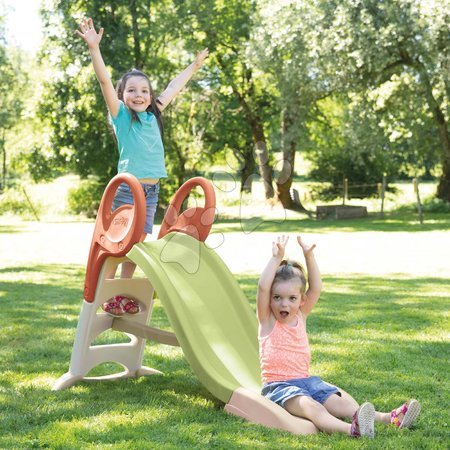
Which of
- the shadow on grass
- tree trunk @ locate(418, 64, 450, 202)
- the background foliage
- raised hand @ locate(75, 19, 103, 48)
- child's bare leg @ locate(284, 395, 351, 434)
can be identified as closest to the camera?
child's bare leg @ locate(284, 395, 351, 434)

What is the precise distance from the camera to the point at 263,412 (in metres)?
3.65

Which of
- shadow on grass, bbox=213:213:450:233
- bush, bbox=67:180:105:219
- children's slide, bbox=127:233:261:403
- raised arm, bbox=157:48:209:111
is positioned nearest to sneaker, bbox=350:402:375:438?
children's slide, bbox=127:233:261:403

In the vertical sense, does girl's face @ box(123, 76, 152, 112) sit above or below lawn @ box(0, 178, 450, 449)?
above

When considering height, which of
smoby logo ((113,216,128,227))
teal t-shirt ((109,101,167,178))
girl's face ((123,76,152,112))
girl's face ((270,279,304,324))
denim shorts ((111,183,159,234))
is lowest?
girl's face ((270,279,304,324))

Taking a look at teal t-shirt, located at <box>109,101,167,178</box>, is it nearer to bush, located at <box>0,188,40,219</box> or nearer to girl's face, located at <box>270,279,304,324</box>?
girl's face, located at <box>270,279,304,324</box>

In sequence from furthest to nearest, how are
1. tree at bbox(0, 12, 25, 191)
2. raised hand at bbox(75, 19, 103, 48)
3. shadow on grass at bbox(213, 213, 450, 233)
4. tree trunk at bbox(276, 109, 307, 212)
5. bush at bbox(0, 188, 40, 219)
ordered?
tree at bbox(0, 12, 25, 191)
bush at bbox(0, 188, 40, 219)
tree trunk at bbox(276, 109, 307, 212)
shadow on grass at bbox(213, 213, 450, 233)
raised hand at bbox(75, 19, 103, 48)

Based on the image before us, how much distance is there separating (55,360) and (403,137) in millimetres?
21339

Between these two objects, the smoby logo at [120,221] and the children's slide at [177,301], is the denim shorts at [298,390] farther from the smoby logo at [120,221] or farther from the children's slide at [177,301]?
the smoby logo at [120,221]

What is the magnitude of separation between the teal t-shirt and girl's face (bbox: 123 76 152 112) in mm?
42

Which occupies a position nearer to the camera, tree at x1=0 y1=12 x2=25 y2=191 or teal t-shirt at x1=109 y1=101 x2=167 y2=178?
teal t-shirt at x1=109 y1=101 x2=167 y2=178

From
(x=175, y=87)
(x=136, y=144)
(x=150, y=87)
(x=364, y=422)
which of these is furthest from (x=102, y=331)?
(x=364, y=422)

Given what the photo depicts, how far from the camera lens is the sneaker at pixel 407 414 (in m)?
3.59

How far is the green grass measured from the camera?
11.2 ft

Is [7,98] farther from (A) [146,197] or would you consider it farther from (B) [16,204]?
(A) [146,197]
